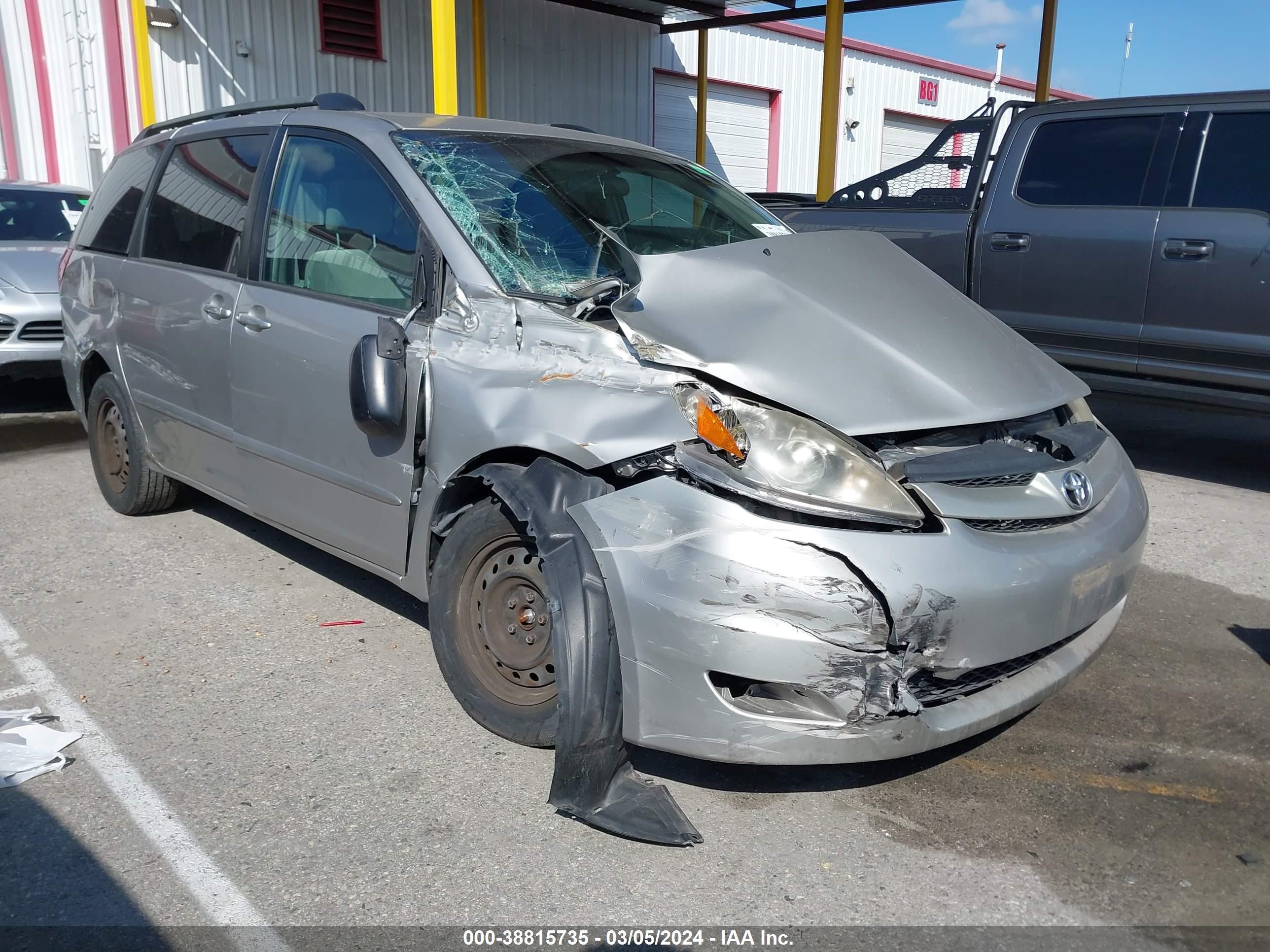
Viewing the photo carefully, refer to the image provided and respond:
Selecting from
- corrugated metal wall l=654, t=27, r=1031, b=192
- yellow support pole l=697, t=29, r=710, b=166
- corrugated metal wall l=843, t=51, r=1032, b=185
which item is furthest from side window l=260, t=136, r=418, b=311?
corrugated metal wall l=843, t=51, r=1032, b=185

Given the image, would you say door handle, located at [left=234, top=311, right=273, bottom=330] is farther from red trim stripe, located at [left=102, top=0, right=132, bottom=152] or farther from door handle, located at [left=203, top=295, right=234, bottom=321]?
red trim stripe, located at [left=102, top=0, right=132, bottom=152]

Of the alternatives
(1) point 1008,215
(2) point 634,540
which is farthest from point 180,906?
(1) point 1008,215

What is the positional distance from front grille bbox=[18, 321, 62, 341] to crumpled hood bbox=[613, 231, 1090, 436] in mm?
5824

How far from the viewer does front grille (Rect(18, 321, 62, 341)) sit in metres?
7.07

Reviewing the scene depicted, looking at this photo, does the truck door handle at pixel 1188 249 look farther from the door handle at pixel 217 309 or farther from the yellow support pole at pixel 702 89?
the yellow support pole at pixel 702 89

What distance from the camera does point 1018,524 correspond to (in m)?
2.63

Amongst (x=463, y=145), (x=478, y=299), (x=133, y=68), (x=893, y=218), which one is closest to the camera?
(x=478, y=299)

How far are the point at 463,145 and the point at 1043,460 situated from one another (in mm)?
2093

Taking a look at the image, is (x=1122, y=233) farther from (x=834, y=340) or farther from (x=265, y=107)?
(x=265, y=107)

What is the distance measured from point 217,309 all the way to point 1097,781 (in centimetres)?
332

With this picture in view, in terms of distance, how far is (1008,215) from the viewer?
622cm

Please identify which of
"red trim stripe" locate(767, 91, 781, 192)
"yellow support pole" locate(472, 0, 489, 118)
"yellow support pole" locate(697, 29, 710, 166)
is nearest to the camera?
"yellow support pole" locate(472, 0, 489, 118)

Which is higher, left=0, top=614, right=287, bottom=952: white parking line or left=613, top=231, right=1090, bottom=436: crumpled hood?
left=613, top=231, right=1090, bottom=436: crumpled hood

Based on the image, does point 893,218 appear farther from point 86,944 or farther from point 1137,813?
point 86,944
